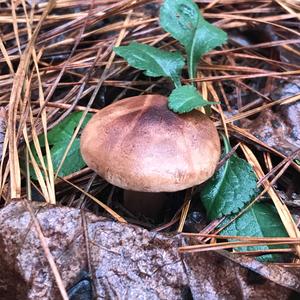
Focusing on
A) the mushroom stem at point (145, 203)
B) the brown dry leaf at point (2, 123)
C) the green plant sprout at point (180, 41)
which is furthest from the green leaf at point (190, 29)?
the brown dry leaf at point (2, 123)

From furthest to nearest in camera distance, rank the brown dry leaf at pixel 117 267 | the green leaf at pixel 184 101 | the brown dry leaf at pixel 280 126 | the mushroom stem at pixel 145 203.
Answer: the brown dry leaf at pixel 280 126 < the mushroom stem at pixel 145 203 < the green leaf at pixel 184 101 < the brown dry leaf at pixel 117 267


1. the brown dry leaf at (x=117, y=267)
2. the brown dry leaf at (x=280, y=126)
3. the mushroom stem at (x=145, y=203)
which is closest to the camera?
the brown dry leaf at (x=117, y=267)

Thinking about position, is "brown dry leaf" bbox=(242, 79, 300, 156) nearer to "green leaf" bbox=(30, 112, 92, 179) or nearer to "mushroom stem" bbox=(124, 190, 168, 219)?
"mushroom stem" bbox=(124, 190, 168, 219)

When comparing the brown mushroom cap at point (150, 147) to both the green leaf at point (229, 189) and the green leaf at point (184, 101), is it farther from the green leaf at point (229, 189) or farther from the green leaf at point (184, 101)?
the green leaf at point (229, 189)

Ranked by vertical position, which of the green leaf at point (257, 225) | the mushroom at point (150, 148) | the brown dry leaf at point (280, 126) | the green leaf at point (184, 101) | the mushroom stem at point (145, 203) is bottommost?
the green leaf at point (257, 225)

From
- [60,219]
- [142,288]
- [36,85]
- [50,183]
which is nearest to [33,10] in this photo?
[36,85]

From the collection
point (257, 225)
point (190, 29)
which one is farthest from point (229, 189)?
point (190, 29)

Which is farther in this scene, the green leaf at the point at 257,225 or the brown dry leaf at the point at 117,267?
the green leaf at the point at 257,225

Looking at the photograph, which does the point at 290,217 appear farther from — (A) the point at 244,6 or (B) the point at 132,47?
(A) the point at 244,6
